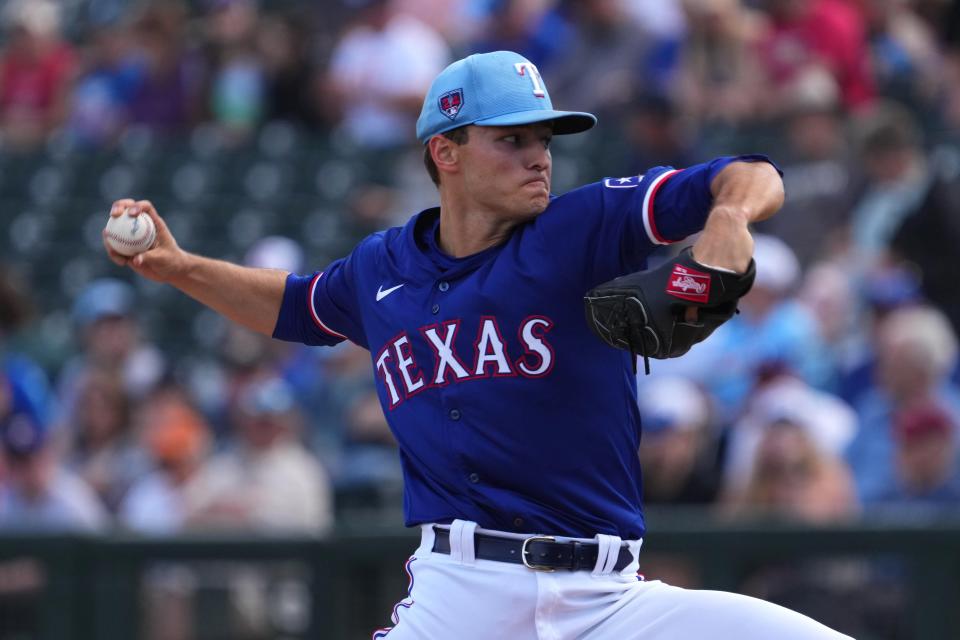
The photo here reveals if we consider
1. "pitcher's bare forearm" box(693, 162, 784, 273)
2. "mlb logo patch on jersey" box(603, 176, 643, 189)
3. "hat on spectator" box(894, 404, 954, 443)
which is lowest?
"hat on spectator" box(894, 404, 954, 443)

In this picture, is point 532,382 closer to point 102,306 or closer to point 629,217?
point 629,217

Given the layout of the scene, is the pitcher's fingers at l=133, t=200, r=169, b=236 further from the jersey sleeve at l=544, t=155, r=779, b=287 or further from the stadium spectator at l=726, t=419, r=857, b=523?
the stadium spectator at l=726, t=419, r=857, b=523

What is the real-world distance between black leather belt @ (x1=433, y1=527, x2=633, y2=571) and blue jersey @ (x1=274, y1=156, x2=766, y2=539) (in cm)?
4

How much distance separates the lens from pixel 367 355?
784cm

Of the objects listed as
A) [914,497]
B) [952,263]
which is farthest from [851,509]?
[952,263]

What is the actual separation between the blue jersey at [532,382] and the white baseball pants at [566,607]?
97mm

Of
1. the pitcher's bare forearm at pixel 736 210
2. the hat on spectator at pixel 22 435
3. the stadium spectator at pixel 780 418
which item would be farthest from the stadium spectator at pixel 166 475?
the pitcher's bare forearm at pixel 736 210

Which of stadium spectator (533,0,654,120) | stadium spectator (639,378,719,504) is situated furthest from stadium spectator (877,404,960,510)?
stadium spectator (533,0,654,120)

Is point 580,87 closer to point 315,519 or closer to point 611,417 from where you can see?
point 315,519

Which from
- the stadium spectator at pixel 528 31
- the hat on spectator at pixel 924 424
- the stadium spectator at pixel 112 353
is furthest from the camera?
the stadium spectator at pixel 528 31

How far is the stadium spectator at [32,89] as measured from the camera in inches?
512

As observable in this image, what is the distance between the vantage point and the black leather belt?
11.5 ft

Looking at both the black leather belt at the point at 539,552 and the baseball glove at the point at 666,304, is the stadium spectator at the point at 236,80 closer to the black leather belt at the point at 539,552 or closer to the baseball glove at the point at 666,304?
the black leather belt at the point at 539,552

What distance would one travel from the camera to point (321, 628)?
6.34 metres
